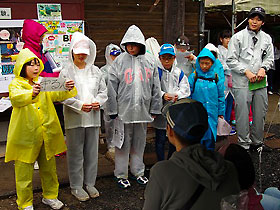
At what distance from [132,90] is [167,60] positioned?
78 centimetres

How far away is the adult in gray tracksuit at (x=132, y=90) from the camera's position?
4.50m

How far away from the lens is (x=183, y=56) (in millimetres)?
6281

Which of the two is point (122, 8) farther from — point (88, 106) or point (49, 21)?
point (88, 106)

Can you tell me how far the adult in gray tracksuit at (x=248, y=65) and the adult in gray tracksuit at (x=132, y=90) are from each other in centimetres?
194

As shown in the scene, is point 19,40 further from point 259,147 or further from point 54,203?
point 259,147

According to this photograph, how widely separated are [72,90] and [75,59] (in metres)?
0.43

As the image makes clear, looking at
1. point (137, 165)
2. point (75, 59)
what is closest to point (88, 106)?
point (75, 59)

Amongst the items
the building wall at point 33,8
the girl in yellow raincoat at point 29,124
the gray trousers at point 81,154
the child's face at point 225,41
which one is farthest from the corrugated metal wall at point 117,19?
the girl in yellow raincoat at point 29,124

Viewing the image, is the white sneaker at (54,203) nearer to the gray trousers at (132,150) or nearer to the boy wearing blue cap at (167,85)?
the gray trousers at (132,150)

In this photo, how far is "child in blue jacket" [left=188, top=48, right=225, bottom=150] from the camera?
513 cm

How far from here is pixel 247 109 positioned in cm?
605

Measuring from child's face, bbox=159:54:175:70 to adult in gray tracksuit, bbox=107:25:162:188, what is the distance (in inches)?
11.0

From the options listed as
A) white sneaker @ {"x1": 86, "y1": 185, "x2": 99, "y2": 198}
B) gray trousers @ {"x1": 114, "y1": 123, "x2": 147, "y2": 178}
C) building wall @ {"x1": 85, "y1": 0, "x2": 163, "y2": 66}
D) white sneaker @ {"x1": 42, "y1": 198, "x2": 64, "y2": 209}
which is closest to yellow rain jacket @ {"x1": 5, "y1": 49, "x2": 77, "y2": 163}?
white sneaker @ {"x1": 42, "y1": 198, "x2": 64, "y2": 209}

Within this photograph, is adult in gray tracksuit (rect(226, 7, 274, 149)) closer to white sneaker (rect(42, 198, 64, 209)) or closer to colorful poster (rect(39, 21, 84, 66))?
colorful poster (rect(39, 21, 84, 66))
